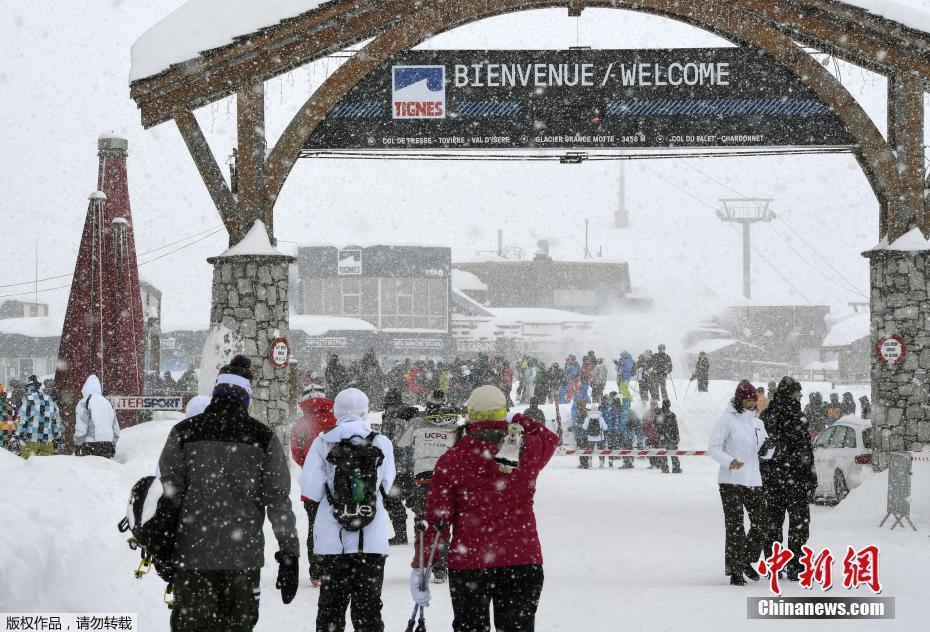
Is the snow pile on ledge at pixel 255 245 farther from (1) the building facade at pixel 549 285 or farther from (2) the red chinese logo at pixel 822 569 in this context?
(1) the building facade at pixel 549 285

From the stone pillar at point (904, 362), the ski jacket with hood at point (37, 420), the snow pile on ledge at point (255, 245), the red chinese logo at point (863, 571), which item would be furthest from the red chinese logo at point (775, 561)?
the ski jacket with hood at point (37, 420)

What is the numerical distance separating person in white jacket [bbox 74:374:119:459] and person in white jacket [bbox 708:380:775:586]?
30.7 ft

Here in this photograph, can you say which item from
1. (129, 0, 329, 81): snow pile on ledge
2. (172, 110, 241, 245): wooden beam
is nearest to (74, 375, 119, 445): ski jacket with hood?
(172, 110, 241, 245): wooden beam

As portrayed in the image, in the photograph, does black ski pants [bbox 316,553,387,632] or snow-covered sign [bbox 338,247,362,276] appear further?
snow-covered sign [bbox 338,247,362,276]

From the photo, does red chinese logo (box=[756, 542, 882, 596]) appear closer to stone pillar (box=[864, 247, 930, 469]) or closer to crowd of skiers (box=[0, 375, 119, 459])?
stone pillar (box=[864, 247, 930, 469])

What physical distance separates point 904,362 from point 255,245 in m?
9.88

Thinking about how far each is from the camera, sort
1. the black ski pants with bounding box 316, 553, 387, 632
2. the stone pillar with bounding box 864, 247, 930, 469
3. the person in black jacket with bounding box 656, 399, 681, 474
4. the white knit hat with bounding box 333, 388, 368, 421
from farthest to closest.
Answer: the person in black jacket with bounding box 656, 399, 681, 474 → the stone pillar with bounding box 864, 247, 930, 469 → the white knit hat with bounding box 333, 388, 368, 421 → the black ski pants with bounding box 316, 553, 387, 632

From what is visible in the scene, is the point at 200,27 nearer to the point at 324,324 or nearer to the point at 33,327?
the point at 324,324

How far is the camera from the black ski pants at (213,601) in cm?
507

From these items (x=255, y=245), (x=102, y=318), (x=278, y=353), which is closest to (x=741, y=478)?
(x=278, y=353)

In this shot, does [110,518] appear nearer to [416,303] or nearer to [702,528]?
[702,528]

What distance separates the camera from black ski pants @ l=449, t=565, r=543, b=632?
17.7 feet

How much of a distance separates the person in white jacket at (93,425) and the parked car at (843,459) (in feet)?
34.0

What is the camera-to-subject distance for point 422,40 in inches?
663
